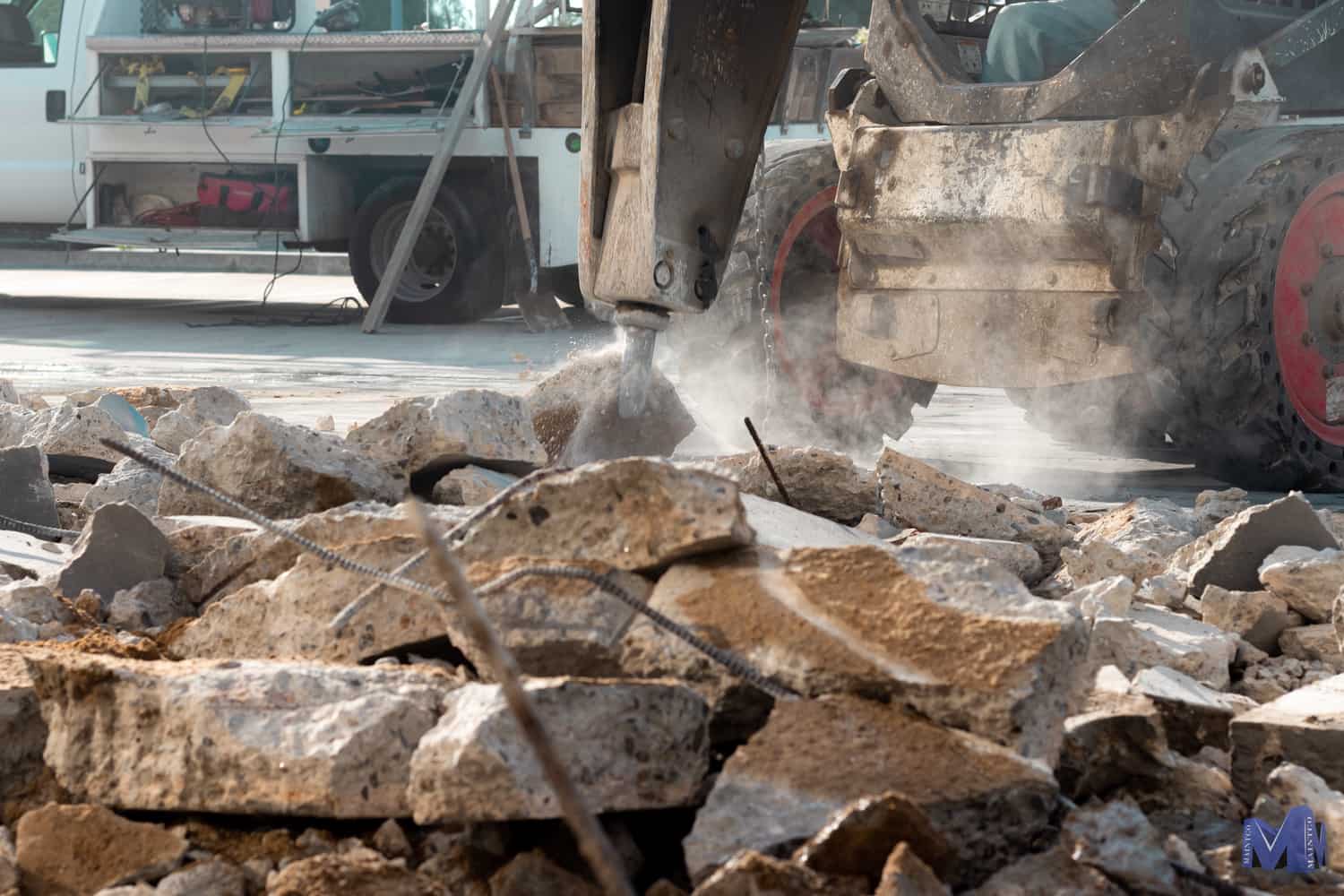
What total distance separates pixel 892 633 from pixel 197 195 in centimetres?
981

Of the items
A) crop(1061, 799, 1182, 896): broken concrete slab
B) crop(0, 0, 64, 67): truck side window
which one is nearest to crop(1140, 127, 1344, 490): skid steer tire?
crop(1061, 799, 1182, 896): broken concrete slab

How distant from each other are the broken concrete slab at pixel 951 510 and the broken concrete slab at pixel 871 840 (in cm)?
216

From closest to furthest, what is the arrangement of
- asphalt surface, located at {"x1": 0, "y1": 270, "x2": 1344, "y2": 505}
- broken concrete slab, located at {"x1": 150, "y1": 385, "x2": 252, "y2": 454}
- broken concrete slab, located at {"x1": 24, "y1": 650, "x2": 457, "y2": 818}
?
broken concrete slab, located at {"x1": 24, "y1": 650, "x2": 457, "y2": 818} < broken concrete slab, located at {"x1": 150, "y1": 385, "x2": 252, "y2": 454} < asphalt surface, located at {"x1": 0, "y1": 270, "x2": 1344, "y2": 505}

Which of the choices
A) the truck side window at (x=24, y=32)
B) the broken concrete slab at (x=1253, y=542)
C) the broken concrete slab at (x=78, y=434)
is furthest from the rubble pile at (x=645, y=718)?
the truck side window at (x=24, y=32)

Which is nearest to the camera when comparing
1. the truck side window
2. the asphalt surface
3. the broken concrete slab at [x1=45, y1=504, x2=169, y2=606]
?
the broken concrete slab at [x1=45, y1=504, x2=169, y2=606]

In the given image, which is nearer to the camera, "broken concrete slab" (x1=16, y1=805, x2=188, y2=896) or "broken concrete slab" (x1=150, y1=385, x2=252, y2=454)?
"broken concrete slab" (x1=16, y1=805, x2=188, y2=896)

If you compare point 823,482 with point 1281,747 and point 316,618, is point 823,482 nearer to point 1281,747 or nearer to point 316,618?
point 316,618

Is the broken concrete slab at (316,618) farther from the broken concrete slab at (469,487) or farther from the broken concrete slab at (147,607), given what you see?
the broken concrete slab at (469,487)

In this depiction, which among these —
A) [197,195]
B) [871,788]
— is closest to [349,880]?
[871,788]

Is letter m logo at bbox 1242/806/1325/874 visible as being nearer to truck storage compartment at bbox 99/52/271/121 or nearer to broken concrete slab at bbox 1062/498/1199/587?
broken concrete slab at bbox 1062/498/1199/587

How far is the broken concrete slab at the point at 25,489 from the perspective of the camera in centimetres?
414

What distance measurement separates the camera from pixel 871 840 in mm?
1931

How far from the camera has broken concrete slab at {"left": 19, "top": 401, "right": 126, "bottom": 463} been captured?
15.5 ft

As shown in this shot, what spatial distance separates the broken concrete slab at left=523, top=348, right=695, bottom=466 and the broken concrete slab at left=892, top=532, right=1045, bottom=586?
2.84 feet
